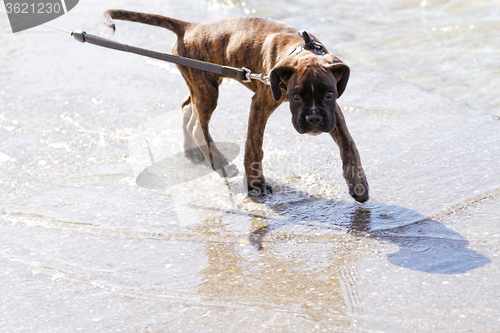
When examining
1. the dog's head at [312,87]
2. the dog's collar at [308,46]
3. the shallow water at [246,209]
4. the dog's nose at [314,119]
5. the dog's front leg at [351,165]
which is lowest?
the shallow water at [246,209]

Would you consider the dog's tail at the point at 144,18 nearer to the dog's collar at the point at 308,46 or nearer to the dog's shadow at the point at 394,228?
the dog's collar at the point at 308,46

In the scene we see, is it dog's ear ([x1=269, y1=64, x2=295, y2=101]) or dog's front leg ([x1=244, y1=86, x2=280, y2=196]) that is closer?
dog's ear ([x1=269, y1=64, x2=295, y2=101])

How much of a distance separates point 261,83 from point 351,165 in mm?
878

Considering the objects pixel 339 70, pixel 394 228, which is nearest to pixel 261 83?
pixel 339 70

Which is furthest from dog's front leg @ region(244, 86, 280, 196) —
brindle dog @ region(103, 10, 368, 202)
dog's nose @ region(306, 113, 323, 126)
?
dog's nose @ region(306, 113, 323, 126)

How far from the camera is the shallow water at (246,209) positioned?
279 centimetres

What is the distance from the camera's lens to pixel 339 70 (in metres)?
3.32

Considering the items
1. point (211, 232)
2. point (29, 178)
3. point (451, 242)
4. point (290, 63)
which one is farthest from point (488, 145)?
point (29, 178)

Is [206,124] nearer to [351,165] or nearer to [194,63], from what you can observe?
[194,63]

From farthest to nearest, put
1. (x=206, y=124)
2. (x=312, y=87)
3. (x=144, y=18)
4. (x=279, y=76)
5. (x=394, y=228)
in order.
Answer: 1. (x=206, y=124)
2. (x=144, y=18)
3. (x=394, y=228)
4. (x=279, y=76)
5. (x=312, y=87)

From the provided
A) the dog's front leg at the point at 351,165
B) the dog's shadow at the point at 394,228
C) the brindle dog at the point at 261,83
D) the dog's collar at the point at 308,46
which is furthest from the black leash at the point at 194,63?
the dog's shadow at the point at 394,228

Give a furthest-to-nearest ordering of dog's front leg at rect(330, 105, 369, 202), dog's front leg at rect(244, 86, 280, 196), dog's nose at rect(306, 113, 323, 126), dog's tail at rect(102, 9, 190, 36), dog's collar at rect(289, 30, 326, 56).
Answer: dog's tail at rect(102, 9, 190, 36)
dog's front leg at rect(244, 86, 280, 196)
dog's front leg at rect(330, 105, 369, 202)
dog's collar at rect(289, 30, 326, 56)
dog's nose at rect(306, 113, 323, 126)

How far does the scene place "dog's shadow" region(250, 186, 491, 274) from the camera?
10.0ft

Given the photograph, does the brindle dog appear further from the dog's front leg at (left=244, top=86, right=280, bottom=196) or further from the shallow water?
the shallow water
